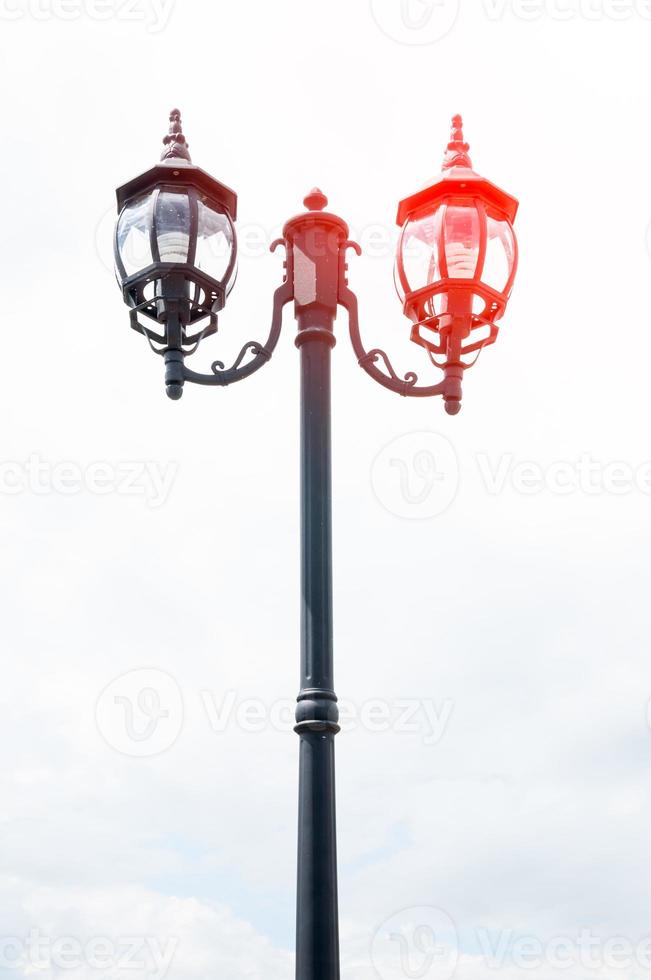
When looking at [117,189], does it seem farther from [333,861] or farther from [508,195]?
[333,861]

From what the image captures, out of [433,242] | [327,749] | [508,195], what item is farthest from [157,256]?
[327,749]

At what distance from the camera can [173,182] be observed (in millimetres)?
6609

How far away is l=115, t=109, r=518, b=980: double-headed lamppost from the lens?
6371mm

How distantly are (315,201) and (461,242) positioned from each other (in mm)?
820

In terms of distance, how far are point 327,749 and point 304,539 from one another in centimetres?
105

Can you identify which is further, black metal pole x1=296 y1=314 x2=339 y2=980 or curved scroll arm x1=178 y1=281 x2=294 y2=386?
curved scroll arm x1=178 y1=281 x2=294 y2=386

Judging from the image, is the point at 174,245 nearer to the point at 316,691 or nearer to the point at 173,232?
the point at 173,232

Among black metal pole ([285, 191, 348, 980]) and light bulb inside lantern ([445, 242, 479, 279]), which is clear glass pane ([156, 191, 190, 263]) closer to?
black metal pole ([285, 191, 348, 980])

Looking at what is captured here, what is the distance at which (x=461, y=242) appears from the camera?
263 inches

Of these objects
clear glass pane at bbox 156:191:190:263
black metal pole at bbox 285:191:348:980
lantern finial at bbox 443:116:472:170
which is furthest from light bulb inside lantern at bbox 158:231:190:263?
lantern finial at bbox 443:116:472:170

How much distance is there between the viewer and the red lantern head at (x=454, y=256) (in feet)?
21.9

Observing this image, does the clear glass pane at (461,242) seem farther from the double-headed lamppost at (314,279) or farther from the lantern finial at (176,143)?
the lantern finial at (176,143)

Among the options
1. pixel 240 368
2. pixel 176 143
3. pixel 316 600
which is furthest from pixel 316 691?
pixel 176 143

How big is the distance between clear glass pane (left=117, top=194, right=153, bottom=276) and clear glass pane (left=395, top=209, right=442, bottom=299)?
55.3 inches
